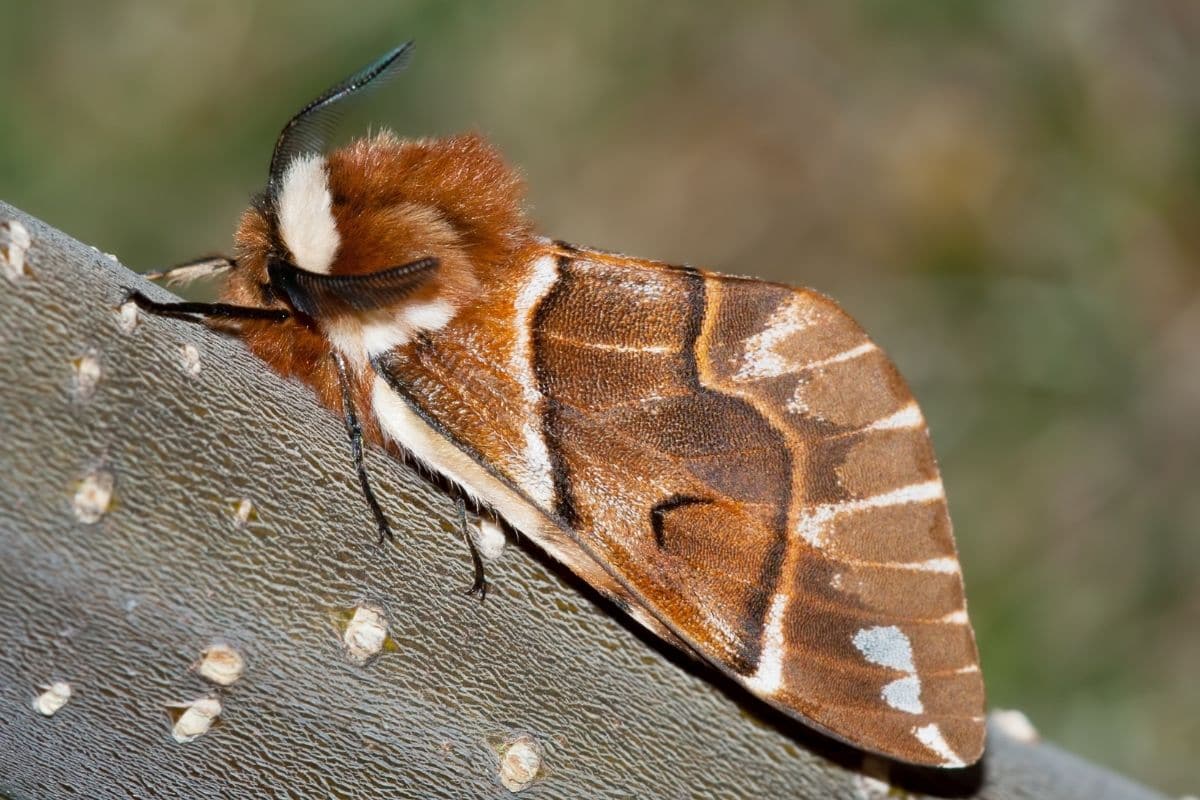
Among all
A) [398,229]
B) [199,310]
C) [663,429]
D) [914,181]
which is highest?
[914,181]

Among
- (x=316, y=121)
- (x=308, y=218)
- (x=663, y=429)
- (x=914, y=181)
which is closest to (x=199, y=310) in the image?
(x=308, y=218)

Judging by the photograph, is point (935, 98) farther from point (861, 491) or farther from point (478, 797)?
point (478, 797)

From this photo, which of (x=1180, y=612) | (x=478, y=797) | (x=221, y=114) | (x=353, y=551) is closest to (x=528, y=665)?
(x=478, y=797)

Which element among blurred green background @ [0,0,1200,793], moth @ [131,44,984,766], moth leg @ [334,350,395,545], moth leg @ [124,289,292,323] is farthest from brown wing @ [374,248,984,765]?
blurred green background @ [0,0,1200,793]

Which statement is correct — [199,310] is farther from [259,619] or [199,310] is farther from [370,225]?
[259,619]

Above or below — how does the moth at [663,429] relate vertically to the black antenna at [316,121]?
below

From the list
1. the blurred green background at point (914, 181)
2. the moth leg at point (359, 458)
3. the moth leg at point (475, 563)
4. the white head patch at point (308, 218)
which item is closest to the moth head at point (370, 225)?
the white head patch at point (308, 218)

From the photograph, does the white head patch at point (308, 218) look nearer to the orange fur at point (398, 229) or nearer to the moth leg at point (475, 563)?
the orange fur at point (398, 229)

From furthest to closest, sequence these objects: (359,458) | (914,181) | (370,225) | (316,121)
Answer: (914,181), (316,121), (370,225), (359,458)
